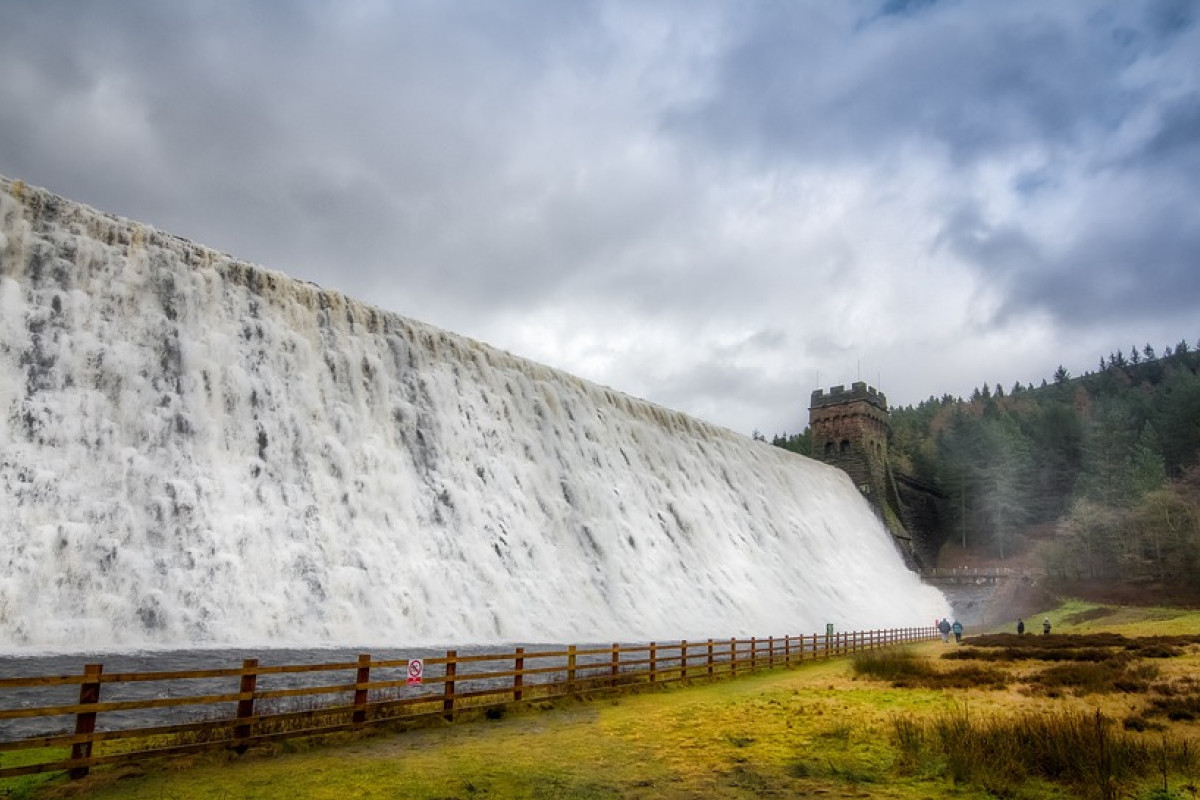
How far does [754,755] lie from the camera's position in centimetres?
968

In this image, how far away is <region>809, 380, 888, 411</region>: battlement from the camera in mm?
75000

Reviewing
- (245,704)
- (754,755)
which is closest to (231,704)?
(245,704)

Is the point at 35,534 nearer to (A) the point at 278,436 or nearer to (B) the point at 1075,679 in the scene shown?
(A) the point at 278,436

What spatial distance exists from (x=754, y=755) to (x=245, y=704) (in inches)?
246

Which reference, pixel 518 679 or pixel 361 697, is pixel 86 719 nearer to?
pixel 361 697

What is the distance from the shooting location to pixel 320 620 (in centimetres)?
1891

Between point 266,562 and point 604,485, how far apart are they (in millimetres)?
16671

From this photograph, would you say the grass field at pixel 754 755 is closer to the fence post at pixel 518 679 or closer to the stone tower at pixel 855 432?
the fence post at pixel 518 679

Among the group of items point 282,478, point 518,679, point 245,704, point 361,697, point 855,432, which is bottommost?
point 518,679

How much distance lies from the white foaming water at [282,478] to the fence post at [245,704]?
8067 mm

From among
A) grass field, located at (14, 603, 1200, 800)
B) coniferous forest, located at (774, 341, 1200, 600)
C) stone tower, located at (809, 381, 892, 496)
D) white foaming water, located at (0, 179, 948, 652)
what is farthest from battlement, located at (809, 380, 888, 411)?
grass field, located at (14, 603, 1200, 800)

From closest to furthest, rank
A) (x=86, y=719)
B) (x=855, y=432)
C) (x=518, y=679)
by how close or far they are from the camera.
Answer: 1. (x=86, y=719)
2. (x=518, y=679)
3. (x=855, y=432)

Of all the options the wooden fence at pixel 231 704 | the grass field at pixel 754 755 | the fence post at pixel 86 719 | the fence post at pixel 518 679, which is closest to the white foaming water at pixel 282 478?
the wooden fence at pixel 231 704

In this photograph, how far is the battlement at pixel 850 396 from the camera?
75.0 metres
